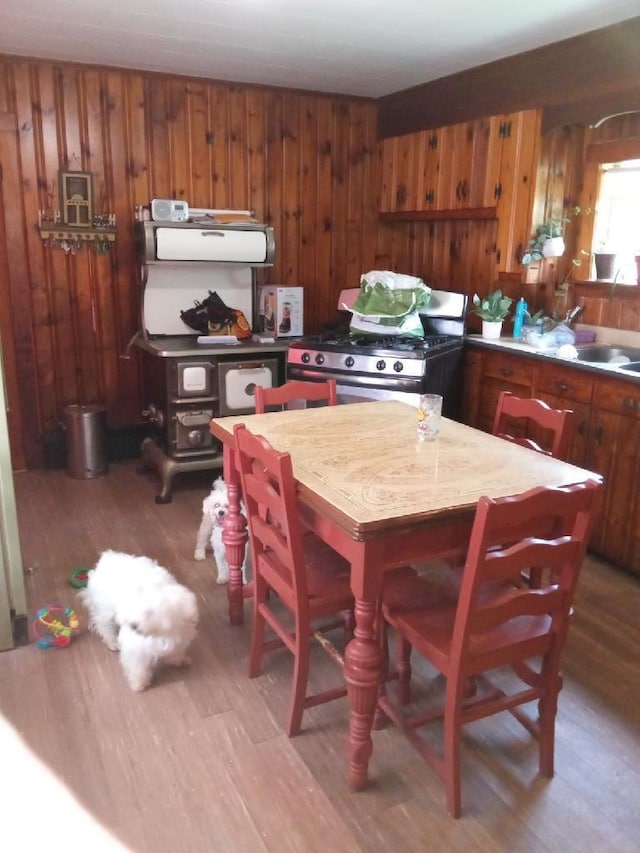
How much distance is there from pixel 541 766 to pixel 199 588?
1.45 metres

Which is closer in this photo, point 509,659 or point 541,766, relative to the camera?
point 509,659

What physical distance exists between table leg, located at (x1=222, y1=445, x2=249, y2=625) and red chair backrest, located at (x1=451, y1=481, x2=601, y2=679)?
3.27 ft

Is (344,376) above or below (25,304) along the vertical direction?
below

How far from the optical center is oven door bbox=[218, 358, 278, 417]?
3703 mm

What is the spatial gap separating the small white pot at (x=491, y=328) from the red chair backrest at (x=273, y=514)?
206 cm

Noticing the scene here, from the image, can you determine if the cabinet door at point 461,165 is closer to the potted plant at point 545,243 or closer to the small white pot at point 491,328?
the potted plant at point 545,243

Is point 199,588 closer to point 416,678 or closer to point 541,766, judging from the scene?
point 416,678

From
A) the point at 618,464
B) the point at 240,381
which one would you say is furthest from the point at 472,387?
the point at 240,381

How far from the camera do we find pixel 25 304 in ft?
12.7

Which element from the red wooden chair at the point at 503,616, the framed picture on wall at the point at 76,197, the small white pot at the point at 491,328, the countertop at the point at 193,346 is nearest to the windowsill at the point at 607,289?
the small white pot at the point at 491,328

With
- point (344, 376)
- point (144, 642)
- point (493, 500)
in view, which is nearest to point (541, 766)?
point (493, 500)

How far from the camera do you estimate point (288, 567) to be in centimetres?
191

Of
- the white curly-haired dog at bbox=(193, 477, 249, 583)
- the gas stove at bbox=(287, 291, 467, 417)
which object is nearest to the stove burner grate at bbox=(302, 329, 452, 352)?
the gas stove at bbox=(287, 291, 467, 417)

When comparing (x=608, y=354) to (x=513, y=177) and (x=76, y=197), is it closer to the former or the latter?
(x=513, y=177)
